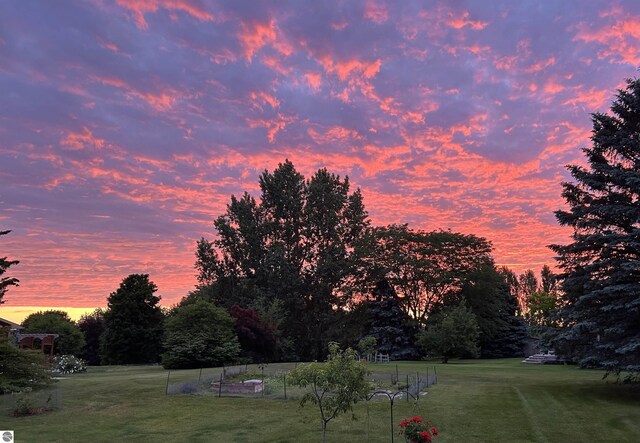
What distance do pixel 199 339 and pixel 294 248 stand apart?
28.1 meters

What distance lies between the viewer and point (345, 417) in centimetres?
2080

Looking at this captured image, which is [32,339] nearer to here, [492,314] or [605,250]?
[605,250]

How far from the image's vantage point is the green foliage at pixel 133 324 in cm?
5966

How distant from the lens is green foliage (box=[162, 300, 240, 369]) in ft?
145

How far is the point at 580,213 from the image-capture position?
1027 inches

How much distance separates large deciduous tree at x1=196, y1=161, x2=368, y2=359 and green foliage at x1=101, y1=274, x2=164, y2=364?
10705 mm

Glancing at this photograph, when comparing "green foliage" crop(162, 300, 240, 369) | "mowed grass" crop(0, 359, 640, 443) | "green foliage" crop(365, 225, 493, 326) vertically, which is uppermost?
"green foliage" crop(365, 225, 493, 326)

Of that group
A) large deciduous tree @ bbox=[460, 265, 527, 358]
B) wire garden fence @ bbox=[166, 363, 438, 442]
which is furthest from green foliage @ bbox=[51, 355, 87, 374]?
large deciduous tree @ bbox=[460, 265, 527, 358]

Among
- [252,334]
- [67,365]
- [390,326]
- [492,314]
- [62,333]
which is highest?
[492,314]

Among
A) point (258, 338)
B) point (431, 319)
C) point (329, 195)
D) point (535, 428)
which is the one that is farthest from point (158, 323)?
point (535, 428)

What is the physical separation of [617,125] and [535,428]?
17.2 meters

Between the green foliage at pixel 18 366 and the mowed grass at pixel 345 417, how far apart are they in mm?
2059

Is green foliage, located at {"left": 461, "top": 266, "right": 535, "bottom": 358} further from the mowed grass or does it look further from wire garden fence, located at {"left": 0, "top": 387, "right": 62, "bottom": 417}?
wire garden fence, located at {"left": 0, "top": 387, "right": 62, "bottom": 417}

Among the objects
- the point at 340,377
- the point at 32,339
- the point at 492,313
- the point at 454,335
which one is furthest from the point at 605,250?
the point at 32,339
